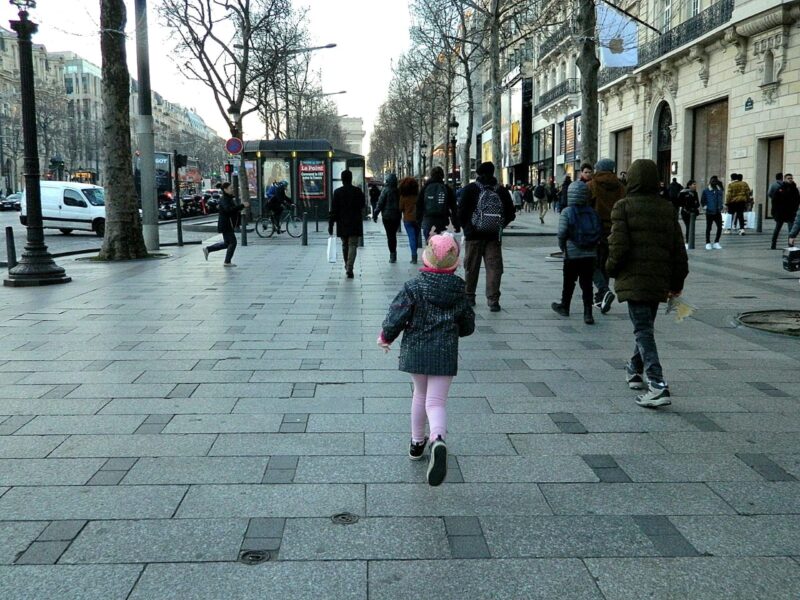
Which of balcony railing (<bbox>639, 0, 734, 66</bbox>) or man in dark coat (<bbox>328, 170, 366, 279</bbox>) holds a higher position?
balcony railing (<bbox>639, 0, 734, 66</bbox>)

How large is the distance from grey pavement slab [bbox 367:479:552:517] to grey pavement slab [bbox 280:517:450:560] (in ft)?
0.41

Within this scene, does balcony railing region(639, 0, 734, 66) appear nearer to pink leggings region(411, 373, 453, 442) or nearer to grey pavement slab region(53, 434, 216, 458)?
pink leggings region(411, 373, 453, 442)

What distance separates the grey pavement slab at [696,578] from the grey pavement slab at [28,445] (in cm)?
311

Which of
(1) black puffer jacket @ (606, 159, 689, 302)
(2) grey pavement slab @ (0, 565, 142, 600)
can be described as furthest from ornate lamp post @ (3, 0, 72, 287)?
(2) grey pavement slab @ (0, 565, 142, 600)

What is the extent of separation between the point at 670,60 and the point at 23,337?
29002 millimetres

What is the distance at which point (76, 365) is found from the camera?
6.97 meters

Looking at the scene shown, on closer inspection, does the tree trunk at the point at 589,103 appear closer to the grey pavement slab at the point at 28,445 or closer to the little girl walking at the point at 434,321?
the little girl walking at the point at 434,321

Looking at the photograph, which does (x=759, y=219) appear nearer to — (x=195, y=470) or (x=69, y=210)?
(x=69, y=210)

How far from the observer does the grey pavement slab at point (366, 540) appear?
10.8 feet

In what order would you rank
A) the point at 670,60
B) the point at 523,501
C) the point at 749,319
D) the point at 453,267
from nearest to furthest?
1. the point at 523,501
2. the point at 453,267
3. the point at 749,319
4. the point at 670,60

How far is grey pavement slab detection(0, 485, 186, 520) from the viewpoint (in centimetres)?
372

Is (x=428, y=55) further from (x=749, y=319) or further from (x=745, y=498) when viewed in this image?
(x=745, y=498)

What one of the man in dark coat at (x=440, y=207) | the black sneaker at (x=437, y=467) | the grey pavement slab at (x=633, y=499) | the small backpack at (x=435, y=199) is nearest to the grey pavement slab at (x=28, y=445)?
the black sneaker at (x=437, y=467)

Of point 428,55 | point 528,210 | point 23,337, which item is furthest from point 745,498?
point 528,210
